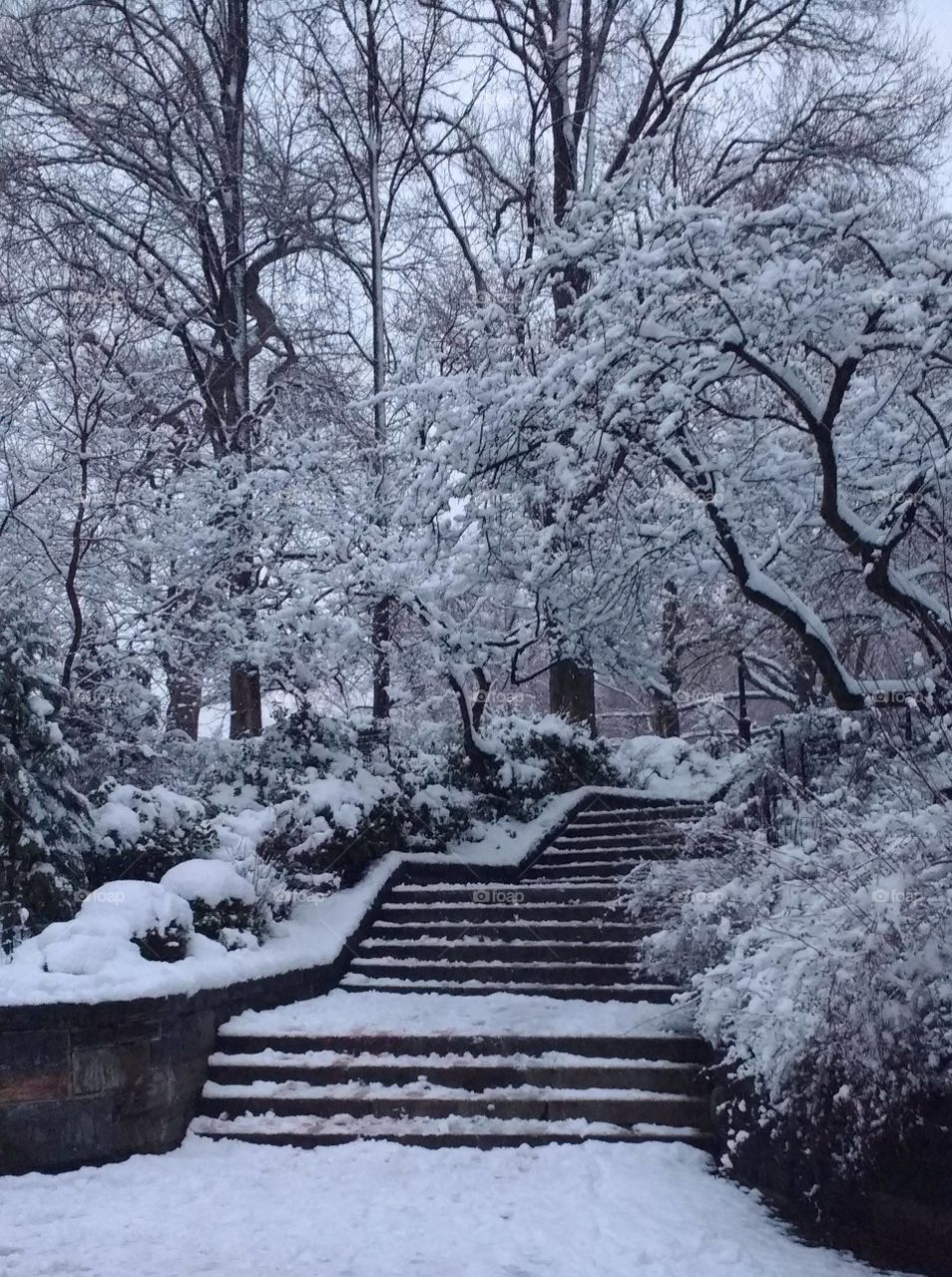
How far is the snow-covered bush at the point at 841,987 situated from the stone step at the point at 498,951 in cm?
252

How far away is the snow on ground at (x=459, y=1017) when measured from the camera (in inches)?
270

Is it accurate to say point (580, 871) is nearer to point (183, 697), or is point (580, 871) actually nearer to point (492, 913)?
point (492, 913)

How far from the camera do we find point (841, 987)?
4461mm

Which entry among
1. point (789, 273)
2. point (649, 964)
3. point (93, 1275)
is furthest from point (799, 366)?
point (93, 1275)

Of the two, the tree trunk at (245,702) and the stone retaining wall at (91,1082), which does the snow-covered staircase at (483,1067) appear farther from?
the tree trunk at (245,702)

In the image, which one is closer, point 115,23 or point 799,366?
point 799,366

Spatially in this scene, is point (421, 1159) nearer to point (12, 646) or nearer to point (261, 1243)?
point (261, 1243)

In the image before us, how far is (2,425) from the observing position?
38.0ft

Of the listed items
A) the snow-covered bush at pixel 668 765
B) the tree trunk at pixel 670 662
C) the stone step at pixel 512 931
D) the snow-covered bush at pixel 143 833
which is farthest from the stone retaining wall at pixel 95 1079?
the tree trunk at pixel 670 662

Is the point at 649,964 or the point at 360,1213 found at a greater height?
the point at 649,964

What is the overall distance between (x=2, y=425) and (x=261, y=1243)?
29.6 feet

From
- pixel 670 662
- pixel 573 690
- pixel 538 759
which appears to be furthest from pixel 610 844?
pixel 670 662

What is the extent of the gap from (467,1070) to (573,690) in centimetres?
971

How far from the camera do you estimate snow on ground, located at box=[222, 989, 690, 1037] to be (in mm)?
6863
